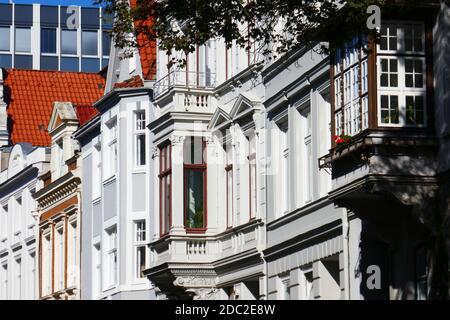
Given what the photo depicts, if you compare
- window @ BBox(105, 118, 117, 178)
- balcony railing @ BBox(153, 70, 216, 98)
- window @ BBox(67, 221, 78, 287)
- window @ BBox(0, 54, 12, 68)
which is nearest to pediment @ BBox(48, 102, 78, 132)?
window @ BBox(67, 221, 78, 287)

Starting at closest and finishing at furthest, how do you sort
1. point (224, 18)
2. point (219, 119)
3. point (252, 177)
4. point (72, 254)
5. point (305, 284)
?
point (224, 18)
point (305, 284)
point (252, 177)
point (219, 119)
point (72, 254)

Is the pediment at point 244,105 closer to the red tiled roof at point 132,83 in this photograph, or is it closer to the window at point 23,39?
the red tiled roof at point 132,83

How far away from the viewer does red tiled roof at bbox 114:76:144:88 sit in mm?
50756

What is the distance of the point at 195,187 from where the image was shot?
4375 centimetres

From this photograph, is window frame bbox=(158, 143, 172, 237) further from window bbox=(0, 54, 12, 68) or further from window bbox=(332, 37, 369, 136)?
window bbox=(0, 54, 12, 68)

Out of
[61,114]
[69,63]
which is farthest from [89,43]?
[61,114]

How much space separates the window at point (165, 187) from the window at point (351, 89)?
12965mm

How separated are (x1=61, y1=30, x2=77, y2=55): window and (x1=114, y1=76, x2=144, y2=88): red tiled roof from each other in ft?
217

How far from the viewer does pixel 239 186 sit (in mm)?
41719

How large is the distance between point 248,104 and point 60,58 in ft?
257

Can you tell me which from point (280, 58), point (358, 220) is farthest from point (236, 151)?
point (358, 220)

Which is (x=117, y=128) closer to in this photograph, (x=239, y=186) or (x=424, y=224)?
(x=239, y=186)

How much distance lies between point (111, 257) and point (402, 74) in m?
24.3

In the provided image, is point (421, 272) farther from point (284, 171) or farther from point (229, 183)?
point (229, 183)
